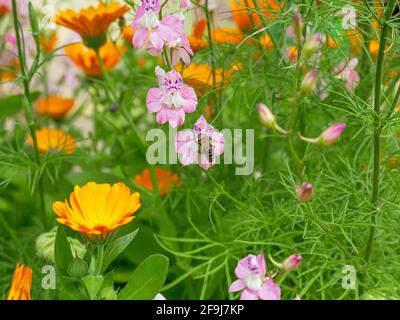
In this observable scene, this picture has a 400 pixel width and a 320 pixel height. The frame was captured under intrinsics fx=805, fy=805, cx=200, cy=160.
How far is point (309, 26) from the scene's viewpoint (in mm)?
826

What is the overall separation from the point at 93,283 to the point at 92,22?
35cm

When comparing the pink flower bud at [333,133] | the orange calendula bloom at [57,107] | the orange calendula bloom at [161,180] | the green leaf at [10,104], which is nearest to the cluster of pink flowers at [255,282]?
the pink flower bud at [333,133]

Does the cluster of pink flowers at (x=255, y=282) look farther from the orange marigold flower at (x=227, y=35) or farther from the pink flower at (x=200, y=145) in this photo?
the orange marigold flower at (x=227, y=35)

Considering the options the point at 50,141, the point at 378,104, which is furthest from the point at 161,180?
the point at 378,104

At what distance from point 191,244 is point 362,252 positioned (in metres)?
0.19

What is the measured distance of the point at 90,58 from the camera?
111 cm

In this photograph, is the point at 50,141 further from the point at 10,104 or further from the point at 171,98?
the point at 171,98

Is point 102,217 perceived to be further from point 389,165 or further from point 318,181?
point 389,165

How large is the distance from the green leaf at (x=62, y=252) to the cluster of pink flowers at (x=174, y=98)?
0.13 m

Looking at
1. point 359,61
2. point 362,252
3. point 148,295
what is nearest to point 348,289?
point 362,252

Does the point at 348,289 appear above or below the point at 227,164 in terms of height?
below

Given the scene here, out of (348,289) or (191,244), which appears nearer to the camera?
(348,289)

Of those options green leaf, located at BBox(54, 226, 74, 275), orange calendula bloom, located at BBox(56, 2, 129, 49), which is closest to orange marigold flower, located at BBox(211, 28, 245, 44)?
orange calendula bloom, located at BBox(56, 2, 129, 49)

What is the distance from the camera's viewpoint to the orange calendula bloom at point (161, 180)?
102cm
